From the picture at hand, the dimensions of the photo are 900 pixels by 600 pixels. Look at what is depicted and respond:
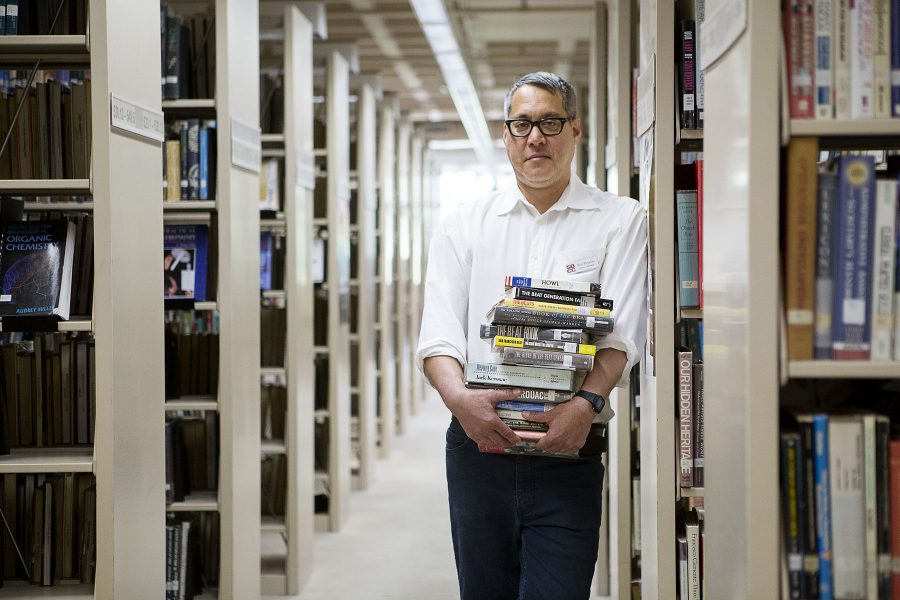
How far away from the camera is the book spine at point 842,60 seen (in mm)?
1506

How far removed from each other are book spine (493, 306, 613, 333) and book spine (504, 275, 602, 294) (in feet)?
0.20

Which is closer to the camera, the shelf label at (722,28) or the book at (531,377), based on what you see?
the shelf label at (722,28)

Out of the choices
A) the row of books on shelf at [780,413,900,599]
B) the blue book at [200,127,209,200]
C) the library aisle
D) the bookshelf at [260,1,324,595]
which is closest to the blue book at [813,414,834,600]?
the row of books on shelf at [780,413,900,599]

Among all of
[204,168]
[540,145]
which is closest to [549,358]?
[540,145]

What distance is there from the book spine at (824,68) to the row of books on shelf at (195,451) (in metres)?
2.79

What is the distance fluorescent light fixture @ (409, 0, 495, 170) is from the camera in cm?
481

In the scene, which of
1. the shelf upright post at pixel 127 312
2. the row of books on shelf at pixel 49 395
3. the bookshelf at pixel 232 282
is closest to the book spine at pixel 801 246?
the shelf upright post at pixel 127 312

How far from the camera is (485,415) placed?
2.09 meters

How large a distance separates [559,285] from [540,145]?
0.39m

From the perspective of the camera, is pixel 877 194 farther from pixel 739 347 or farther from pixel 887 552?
pixel 887 552

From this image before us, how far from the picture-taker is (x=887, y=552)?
1.51 meters

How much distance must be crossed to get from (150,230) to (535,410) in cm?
128

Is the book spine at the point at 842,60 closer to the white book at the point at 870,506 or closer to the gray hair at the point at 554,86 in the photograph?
the white book at the point at 870,506

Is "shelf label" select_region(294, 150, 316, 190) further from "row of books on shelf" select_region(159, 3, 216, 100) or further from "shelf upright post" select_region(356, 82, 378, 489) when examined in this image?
"shelf upright post" select_region(356, 82, 378, 489)
